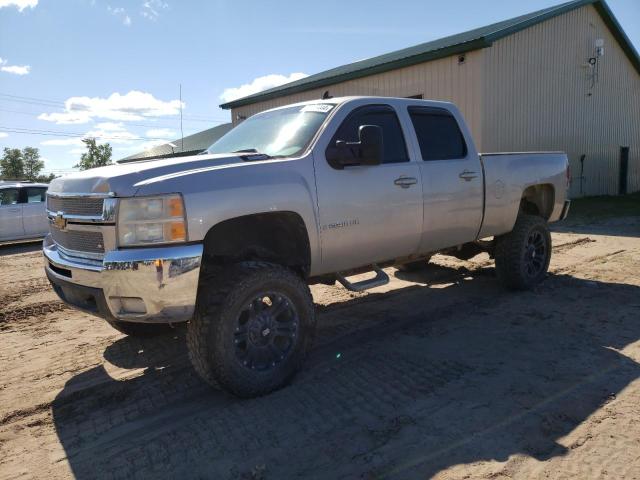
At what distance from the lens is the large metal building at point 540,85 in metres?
14.4

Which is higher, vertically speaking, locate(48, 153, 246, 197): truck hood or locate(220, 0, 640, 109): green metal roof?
locate(220, 0, 640, 109): green metal roof

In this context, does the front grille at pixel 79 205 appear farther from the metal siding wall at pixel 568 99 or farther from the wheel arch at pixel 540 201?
the metal siding wall at pixel 568 99

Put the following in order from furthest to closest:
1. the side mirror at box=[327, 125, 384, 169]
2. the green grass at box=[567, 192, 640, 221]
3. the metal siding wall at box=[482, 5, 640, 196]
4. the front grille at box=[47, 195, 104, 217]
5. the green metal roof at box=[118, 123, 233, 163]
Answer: the green metal roof at box=[118, 123, 233, 163], the metal siding wall at box=[482, 5, 640, 196], the green grass at box=[567, 192, 640, 221], the side mirror at box=[327, 125, 384, 169], the front grille at box=[47, 195, 104, 217]

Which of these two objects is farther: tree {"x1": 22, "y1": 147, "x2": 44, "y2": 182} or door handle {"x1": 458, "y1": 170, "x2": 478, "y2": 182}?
tree {"x1": 22, "y1": 147, "x2": 44, "y2": 182}

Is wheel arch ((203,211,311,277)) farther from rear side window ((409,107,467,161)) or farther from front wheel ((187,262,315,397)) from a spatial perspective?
rear side window ((409,107,467,161))

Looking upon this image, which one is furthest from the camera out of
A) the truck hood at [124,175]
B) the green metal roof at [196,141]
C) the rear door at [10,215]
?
the green metal roof at [196,141]

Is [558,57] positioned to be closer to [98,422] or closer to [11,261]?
[11,261]

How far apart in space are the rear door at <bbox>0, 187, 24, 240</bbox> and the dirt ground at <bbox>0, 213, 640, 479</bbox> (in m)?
7.51

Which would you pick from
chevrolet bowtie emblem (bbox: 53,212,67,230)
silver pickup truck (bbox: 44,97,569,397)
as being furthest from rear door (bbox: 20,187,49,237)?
chevrolet bowtie emblem (bbox: 53,212,67,230)

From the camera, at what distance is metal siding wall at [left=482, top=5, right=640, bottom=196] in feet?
48.6

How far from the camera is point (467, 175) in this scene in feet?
17.0

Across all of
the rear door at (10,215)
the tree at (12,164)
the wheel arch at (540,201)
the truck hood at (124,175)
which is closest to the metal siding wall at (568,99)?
the wheel arch at (540,201)

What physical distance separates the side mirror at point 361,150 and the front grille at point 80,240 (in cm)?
180

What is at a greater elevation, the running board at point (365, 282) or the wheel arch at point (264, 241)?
the wheel arch at point (264, 241)
